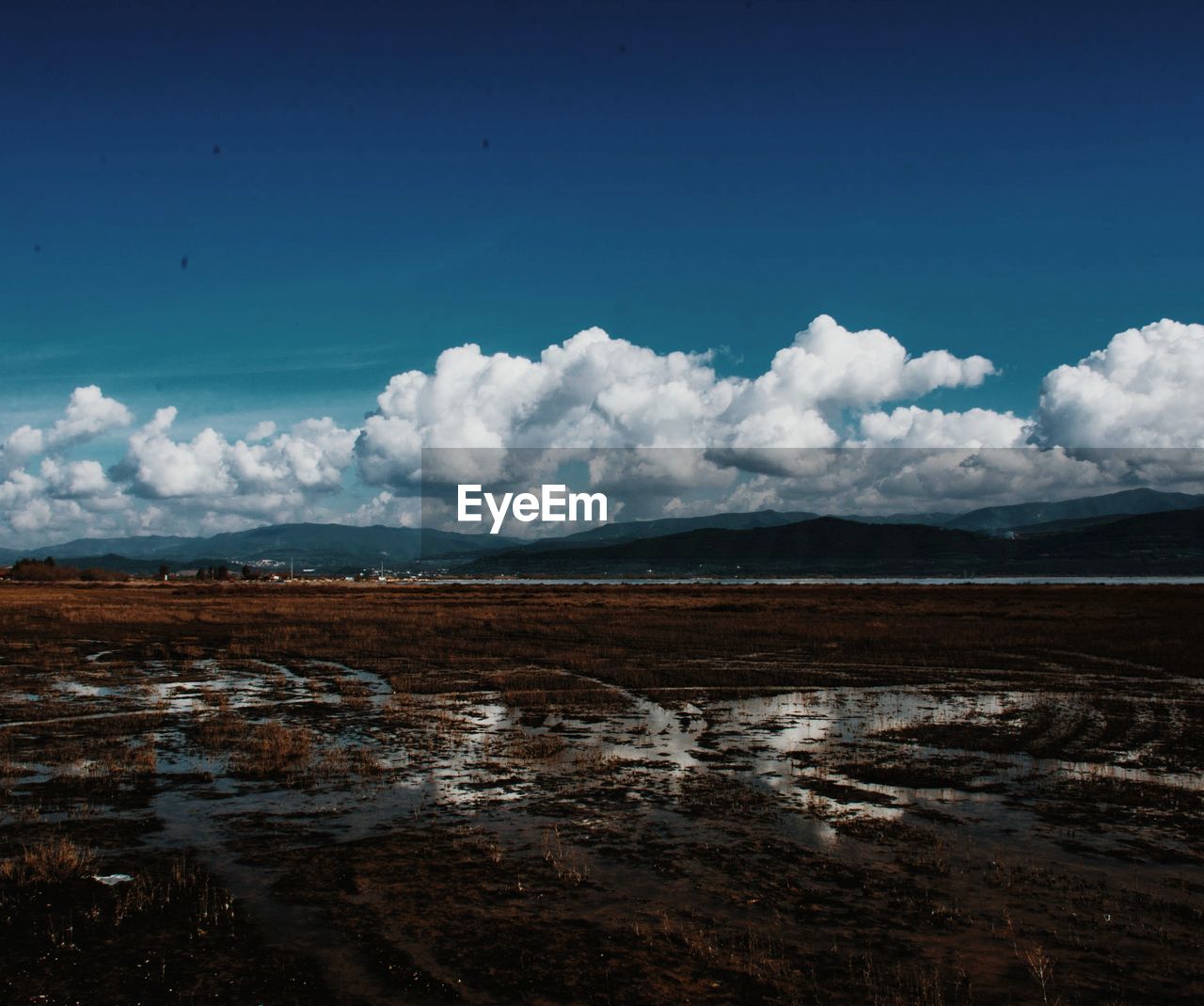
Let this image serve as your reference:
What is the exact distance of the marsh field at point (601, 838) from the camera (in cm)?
935

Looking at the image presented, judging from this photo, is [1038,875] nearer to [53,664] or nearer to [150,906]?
[150,906]

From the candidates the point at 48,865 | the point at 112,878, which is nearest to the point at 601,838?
the point at 112,878

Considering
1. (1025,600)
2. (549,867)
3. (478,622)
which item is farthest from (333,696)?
(1025,600)

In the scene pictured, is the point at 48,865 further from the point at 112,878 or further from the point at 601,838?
the point at 601,838

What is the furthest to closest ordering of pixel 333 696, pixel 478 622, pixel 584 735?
pixel 478 622
pixel 333 696
pixel 584 735

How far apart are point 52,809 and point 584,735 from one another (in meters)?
11.4

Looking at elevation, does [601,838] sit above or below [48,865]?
below

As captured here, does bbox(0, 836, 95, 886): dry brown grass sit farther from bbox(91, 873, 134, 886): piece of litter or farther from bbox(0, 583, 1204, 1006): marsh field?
bbox(91, 873, 134, 886): piece of litter

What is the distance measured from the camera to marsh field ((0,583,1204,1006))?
30.7ft

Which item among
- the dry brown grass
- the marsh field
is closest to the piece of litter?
the marsh field

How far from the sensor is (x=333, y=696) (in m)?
28.8

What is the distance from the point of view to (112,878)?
11.9 m

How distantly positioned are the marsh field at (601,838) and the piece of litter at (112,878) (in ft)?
0.18

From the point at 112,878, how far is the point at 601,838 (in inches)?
263
